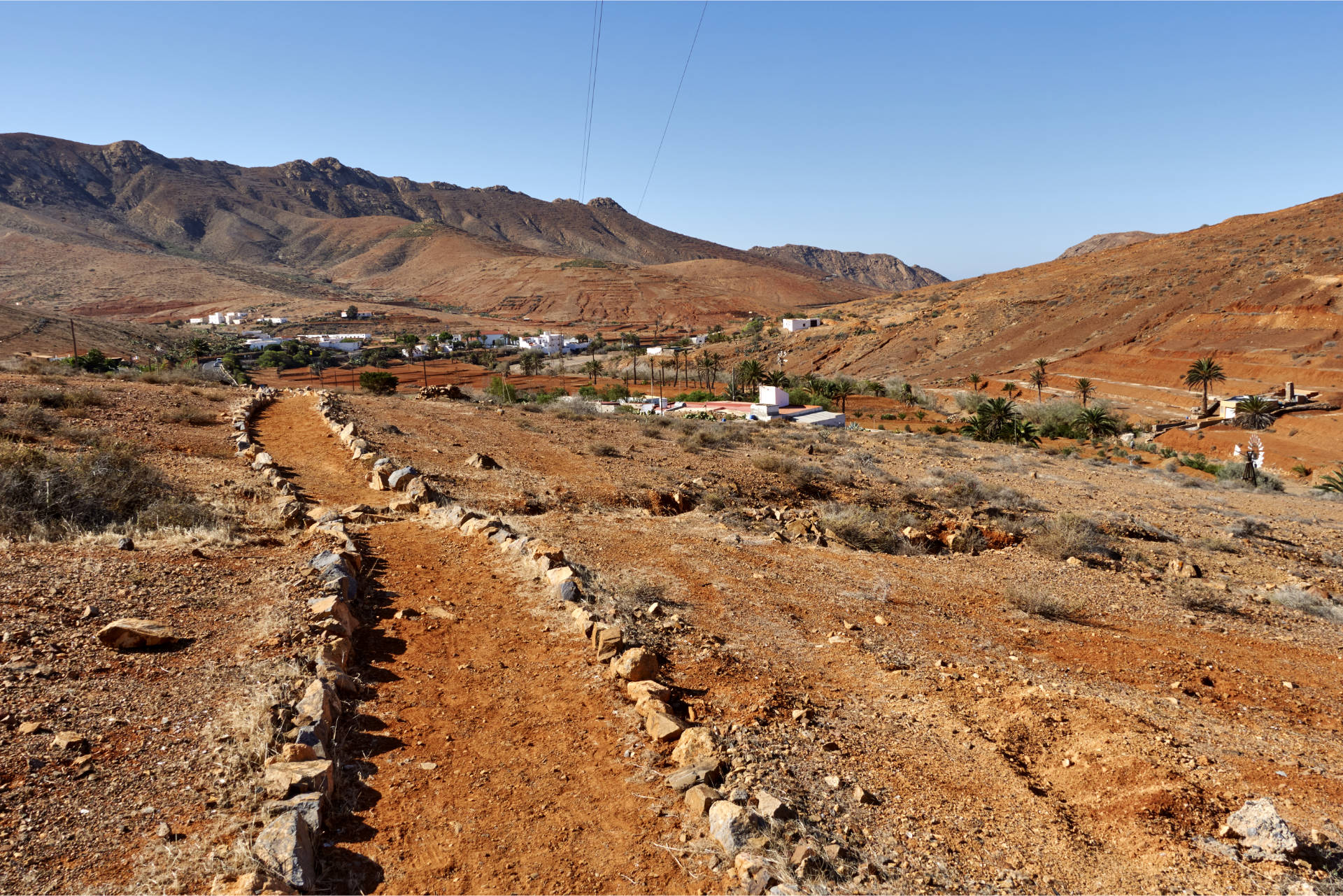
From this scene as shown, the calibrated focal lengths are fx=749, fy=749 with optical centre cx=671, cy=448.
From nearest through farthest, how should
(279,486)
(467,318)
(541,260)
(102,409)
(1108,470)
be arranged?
(279,486)
(102,409)
(1108,470)
(467,318)
(541,260)

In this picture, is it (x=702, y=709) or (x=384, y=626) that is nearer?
(x=702, y=709)

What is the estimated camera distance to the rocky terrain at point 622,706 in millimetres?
3715

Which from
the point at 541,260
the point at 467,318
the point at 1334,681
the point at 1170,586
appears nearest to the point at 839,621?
the point at 1334,681

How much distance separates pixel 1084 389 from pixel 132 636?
5012cm

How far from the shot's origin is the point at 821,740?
4.96 meters

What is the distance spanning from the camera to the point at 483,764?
14.8 feet

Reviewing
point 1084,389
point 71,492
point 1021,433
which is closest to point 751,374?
point 1084,389

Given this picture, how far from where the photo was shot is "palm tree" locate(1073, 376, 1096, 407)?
4584cm

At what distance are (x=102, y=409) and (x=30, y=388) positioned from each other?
5.49 feet

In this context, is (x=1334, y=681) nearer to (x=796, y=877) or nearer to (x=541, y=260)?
(x=796, y=877)

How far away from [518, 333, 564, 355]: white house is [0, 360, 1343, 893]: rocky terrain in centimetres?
7279

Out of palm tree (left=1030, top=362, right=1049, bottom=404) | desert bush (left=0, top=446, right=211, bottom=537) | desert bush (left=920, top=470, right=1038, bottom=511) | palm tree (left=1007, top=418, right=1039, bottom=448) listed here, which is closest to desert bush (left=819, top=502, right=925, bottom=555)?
desert bush (left=920, top=470, right=1038, bottom=511)

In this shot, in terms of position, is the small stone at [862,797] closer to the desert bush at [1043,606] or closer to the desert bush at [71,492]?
the desert bush at [1043,606]

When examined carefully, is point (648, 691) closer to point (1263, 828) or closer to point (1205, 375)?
point (1263, 828)
